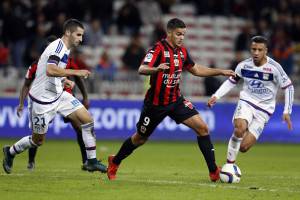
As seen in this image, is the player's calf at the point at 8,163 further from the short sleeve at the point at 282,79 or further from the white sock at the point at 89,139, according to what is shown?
the short sleeve at the point at 282,79

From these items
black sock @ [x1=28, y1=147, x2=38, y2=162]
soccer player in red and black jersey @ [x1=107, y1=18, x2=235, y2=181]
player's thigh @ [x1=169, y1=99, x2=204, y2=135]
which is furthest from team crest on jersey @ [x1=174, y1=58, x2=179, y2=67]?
black sock @ [x1=28, y1=147, x2=38, y2=162]

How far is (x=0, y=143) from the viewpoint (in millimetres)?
20781

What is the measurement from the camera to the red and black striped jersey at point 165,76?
12336 mm

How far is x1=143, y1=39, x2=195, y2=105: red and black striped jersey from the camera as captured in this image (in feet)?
40.5

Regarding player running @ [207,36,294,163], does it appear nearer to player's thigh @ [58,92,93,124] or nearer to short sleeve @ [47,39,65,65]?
player's thigh @ [58,92,93,124]

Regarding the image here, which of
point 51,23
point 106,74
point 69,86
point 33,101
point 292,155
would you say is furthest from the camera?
point 51,23

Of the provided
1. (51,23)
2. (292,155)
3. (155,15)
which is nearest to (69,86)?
(292,155)

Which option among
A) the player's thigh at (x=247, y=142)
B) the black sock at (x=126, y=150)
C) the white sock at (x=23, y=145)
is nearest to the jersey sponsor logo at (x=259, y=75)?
the player's thigh at (x=247, y=142)

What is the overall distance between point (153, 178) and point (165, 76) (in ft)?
5.64

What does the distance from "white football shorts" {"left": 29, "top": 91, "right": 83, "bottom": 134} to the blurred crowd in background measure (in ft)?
29.3

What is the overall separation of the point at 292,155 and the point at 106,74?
5928 mm

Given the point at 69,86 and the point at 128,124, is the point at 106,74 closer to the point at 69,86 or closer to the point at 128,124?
the point at 128,124

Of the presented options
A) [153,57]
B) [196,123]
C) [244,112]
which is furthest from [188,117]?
[244,112]

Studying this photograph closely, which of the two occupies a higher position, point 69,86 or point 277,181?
point 69,86
